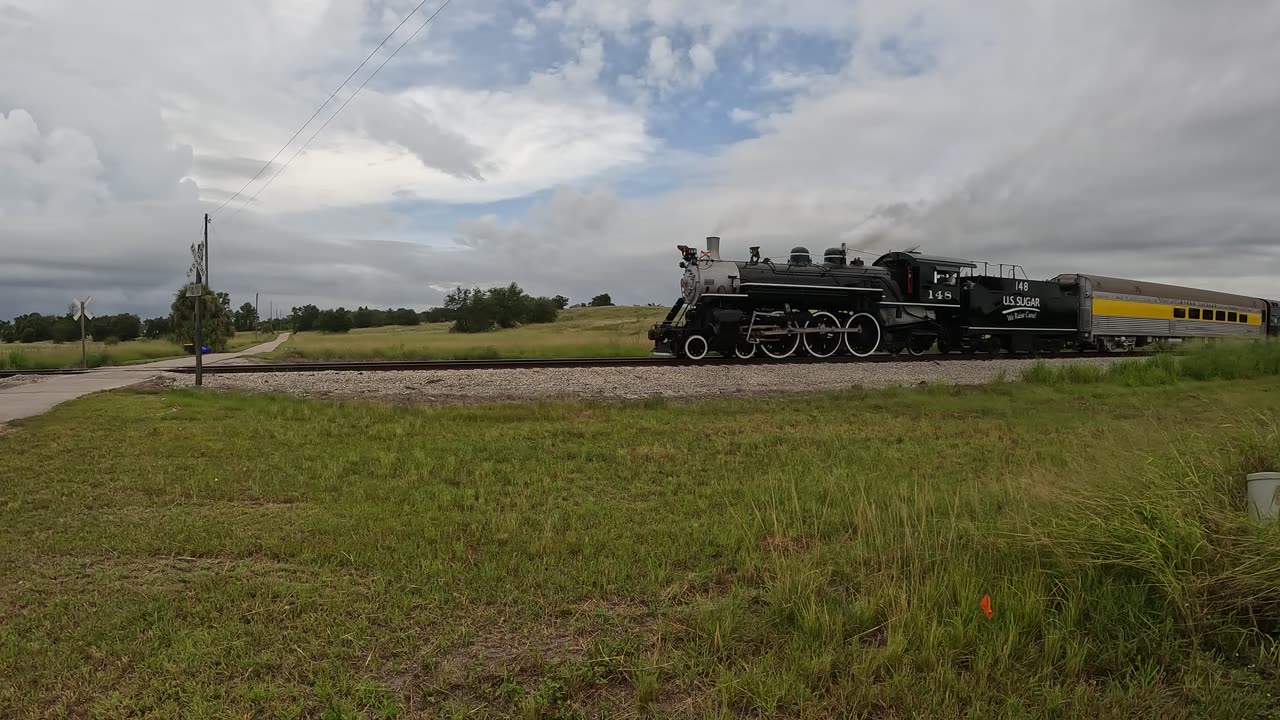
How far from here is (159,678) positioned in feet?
9.75

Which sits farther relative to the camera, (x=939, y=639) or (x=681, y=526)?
(x=681, y=526)

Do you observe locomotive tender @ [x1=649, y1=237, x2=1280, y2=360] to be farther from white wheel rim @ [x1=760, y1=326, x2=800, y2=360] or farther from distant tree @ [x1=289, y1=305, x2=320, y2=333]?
distant tree @ [x1=289, y1=305, x2=320, y2=333]

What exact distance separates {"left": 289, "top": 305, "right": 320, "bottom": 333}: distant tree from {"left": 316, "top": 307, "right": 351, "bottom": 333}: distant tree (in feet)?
13.1

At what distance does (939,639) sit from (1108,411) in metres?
10.3

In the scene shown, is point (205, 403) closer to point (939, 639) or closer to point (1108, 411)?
point (939, 639)

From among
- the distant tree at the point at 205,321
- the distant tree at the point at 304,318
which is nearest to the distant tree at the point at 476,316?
the distant tree at the point at 205,321

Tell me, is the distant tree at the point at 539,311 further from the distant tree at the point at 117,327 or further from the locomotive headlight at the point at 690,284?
the locomotive headlight at the point at 690,284

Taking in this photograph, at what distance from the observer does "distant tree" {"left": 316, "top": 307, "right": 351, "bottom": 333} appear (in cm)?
10412

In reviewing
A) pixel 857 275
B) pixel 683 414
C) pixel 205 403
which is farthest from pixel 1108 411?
pixel 205 403

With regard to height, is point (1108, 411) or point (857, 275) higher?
point (857, 275)

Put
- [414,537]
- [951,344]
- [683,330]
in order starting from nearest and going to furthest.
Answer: [414,537], [683,330], [951,344]

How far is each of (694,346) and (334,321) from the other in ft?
318

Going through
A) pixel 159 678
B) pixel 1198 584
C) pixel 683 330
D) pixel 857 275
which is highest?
pixel 857 275

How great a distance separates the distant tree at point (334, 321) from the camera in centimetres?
10412
